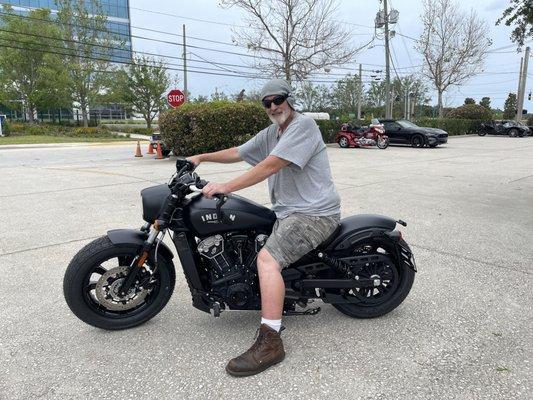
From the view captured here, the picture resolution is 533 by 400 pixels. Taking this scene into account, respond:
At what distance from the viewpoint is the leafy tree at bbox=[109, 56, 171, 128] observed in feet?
116

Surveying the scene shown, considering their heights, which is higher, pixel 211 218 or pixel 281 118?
pixel 281 118

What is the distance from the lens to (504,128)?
32094 mm

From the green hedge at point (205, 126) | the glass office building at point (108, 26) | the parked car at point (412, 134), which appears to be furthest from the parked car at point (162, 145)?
the glass office building at point (108, 26)

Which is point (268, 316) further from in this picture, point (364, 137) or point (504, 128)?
point (504, 128)

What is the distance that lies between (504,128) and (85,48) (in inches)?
1278

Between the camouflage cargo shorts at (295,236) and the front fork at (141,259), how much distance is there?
2.44 feet

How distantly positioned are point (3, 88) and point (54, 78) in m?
5.20

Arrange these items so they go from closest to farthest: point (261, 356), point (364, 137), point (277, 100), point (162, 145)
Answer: point (261, 356) → point (277, 100) → point (162, 145) → point (364, 137)

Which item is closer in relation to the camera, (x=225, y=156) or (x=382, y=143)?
(x=225, y=156)

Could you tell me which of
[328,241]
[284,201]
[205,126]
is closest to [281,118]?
[284,201]

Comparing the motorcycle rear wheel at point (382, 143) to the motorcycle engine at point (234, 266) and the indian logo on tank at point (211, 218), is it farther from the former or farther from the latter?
the indian logo on tank at point (211, 218)

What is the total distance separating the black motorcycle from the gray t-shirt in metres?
0.16

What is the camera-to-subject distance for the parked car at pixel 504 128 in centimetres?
3102

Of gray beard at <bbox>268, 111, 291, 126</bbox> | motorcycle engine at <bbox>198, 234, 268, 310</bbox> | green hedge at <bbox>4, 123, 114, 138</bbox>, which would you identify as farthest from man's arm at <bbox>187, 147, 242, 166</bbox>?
green hedge at <bbox>4, 123, 114, 138</bbox>
